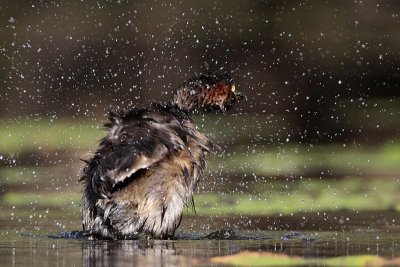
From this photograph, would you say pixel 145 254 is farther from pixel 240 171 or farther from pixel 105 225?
pixel 240 171

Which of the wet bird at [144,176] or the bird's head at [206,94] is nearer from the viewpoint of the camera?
the wet bird at [144,176]

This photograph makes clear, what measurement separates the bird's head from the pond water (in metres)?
1.00

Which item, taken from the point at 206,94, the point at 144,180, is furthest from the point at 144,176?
the point at 206,94

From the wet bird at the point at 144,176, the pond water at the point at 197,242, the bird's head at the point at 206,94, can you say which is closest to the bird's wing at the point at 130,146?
the wet bird at the point at 144,176

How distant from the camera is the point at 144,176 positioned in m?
11.4

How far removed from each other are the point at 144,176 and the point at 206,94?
1366 mm

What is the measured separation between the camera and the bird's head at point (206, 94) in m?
12.4

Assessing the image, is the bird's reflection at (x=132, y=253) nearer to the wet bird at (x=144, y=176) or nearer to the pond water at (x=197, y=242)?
the pond water at (x=197, y=242)

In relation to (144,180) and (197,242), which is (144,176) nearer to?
(144,180)

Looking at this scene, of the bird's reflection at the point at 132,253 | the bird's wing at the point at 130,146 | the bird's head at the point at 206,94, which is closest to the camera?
the bird's reflection at the point at 132,253


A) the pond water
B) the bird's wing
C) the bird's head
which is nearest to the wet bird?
the bird's wing

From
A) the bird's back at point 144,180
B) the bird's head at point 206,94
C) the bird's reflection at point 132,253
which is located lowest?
the bird's reflection at point 132,253

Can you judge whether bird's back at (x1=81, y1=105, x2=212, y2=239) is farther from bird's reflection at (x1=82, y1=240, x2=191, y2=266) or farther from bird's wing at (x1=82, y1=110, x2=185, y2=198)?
bird's reflection at (x1=82, y1=240, x2=191, y2=266)

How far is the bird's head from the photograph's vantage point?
1241 centimetres
